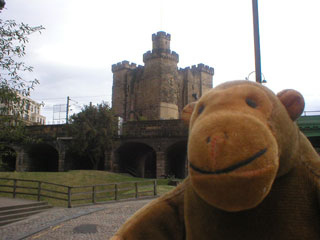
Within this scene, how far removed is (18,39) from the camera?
7.20 metres

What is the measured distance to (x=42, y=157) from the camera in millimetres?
29969

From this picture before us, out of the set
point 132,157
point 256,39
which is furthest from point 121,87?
point 256,39

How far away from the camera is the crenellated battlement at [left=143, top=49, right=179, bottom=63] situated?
38375 mm

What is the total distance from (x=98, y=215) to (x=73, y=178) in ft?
30.8

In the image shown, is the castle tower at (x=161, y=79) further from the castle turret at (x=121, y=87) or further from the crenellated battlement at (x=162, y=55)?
the castle turret at (x=121, y=87)

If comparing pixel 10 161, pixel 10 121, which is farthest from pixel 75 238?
pixel 10 161

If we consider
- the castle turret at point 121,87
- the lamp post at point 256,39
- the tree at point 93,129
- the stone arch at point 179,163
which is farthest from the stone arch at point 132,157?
the lamp post at point 256,39

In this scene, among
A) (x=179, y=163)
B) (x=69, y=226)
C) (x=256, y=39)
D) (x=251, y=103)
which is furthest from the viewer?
(x=179, y=163)

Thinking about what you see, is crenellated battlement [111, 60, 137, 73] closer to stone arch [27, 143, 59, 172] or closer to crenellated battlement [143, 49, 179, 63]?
crenellated battlement [143, 49, 179, 63]

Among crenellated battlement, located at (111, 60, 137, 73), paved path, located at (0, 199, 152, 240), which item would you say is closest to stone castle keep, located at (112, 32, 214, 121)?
crenellated battlement, located at (111, 60, 137, 73)

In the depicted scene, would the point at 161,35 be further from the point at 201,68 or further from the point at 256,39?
the point at 256,39

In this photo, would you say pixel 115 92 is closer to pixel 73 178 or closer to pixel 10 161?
pixel 10 161

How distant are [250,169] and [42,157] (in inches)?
1248

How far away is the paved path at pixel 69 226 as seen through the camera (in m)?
6.74
